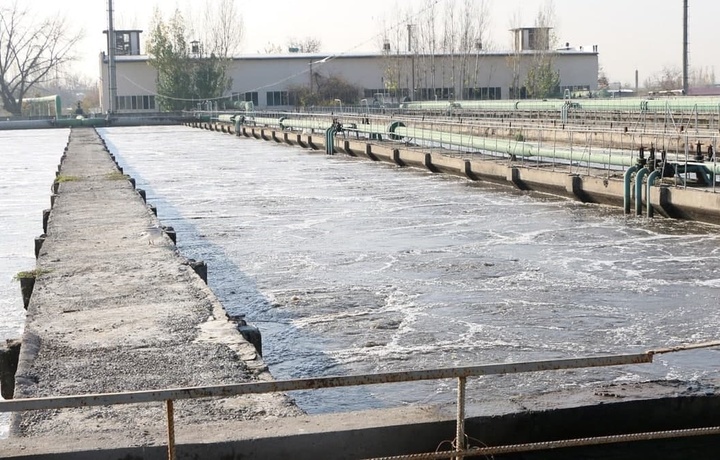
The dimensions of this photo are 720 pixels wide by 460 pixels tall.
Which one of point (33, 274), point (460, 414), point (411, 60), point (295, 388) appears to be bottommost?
point (33, 274)

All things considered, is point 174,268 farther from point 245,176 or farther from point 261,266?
point 245,176

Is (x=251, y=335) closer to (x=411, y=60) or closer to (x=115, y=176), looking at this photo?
(x=115, y=176)

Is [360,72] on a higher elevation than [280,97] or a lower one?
higher

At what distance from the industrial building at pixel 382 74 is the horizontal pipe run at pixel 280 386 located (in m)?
84.4

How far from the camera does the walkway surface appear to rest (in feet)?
21.9

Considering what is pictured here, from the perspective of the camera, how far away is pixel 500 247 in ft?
59.7

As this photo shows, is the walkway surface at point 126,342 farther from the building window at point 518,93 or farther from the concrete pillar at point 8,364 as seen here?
the building window at point 518,93

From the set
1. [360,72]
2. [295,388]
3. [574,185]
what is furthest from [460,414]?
[360,72]

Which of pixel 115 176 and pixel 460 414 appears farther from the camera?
pixel 115 176

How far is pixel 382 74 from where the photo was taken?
9281 cm

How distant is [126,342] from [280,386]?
4.24 metres

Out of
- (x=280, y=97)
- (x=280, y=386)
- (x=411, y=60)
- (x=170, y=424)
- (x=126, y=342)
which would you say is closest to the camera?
(x=280, y=386)

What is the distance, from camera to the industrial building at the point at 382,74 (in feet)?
297

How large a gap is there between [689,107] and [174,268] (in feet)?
116
